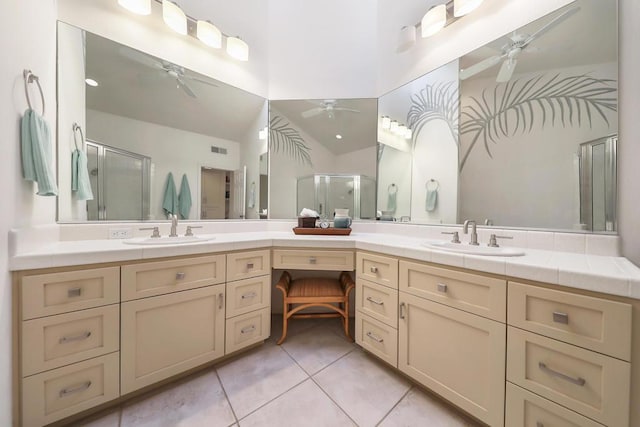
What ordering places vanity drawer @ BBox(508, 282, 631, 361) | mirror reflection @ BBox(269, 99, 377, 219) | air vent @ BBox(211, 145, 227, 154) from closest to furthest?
vanity drawer @ BBox(508, 282, 631, 361) → air vent @ BBox(211, 145, 227, 154) → mirror reflection @ BBox(269, 99, 377, 219)

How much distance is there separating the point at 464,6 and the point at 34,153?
262cm

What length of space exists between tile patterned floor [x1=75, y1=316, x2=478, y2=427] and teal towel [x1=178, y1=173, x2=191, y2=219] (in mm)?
1125

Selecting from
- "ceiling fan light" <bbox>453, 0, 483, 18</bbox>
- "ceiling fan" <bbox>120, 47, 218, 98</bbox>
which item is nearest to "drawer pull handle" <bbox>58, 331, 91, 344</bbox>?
"ceiling fan" <bbox>120, 47, 218, 98</bbox>

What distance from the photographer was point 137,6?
157 centimetres

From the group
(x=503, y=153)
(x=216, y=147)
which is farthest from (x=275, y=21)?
(x=503, y=153)

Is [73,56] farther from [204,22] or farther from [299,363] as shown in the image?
[299,363]

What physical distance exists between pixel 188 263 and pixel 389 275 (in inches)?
47.1

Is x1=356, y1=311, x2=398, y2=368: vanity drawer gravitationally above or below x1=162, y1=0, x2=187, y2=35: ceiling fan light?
below

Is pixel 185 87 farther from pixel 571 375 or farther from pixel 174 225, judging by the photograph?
pixel 571 375


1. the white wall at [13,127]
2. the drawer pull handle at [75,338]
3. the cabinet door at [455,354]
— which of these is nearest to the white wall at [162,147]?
the white wall at [13,127]

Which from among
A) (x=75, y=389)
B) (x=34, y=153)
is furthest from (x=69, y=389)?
(x=34, y=153)

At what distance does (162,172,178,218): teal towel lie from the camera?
172 cm

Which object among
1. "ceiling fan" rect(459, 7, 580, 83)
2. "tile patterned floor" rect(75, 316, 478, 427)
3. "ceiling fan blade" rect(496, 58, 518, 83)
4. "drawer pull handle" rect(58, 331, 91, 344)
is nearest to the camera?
"drawer pull handle" rect(58, 331, 91, 344)

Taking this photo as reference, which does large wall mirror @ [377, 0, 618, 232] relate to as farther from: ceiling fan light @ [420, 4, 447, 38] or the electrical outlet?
the electrical outlet
